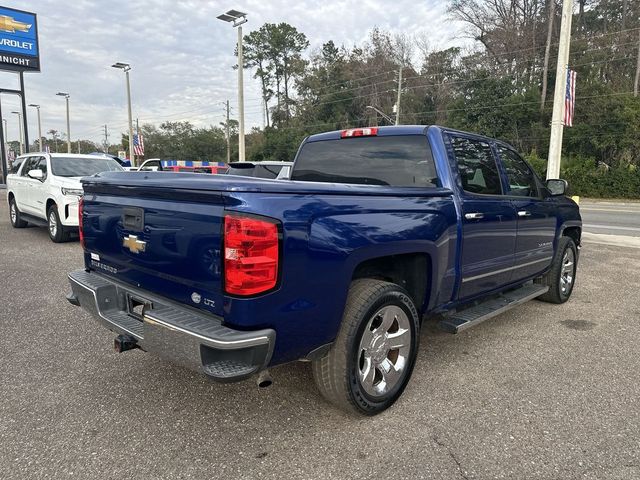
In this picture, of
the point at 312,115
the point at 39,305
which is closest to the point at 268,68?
the point at 312,115

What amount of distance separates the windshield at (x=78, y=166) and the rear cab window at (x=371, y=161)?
6267mm

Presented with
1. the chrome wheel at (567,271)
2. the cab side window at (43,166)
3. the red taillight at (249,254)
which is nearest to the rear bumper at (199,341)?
the red taillight at (249,254)

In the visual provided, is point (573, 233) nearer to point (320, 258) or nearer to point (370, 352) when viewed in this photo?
point (370, 352)

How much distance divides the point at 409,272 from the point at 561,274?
3.03m

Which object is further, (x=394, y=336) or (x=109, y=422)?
(x=394, y=336)

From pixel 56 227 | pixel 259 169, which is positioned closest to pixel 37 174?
pixel 56 227

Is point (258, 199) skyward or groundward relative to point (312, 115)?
groundward

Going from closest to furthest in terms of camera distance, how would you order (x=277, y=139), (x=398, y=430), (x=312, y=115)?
1. (x=398, y=430)
2. (x=277, y=139)
3. (x=312, y=115)

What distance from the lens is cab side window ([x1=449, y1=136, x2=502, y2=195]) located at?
3818 mm

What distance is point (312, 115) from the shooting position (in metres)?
59.8

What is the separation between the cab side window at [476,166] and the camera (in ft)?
12.5

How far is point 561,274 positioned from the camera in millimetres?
5477

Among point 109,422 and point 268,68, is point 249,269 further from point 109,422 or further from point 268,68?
point 268,68

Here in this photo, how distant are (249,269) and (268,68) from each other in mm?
67226
